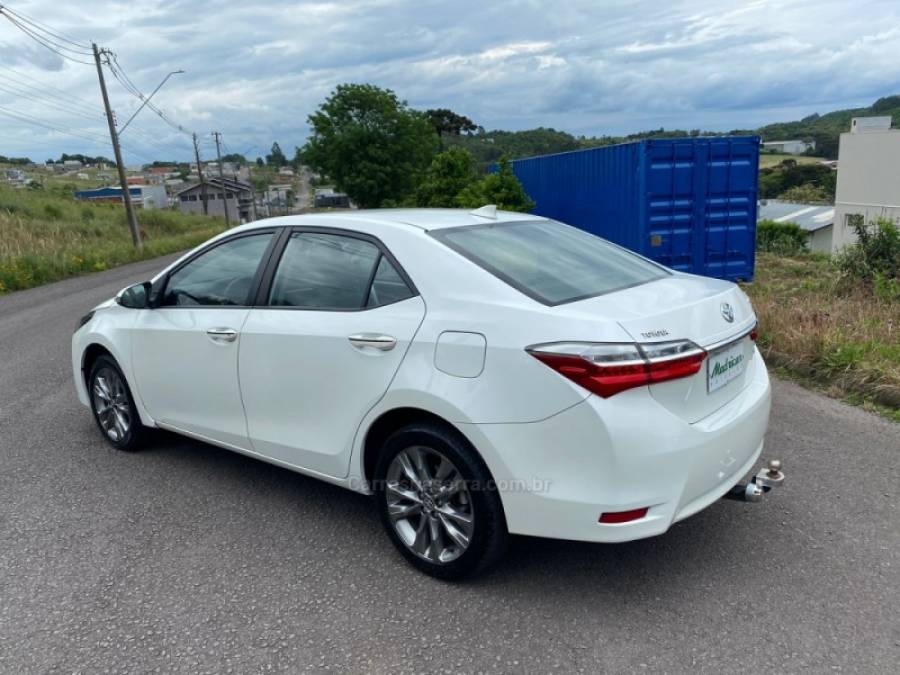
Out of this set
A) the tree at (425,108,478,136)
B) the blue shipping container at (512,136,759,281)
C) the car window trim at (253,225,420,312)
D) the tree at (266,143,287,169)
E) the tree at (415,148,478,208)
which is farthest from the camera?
the tree at (266,143,287,169)

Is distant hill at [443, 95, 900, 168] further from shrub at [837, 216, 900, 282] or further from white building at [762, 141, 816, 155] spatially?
shrub at [837, 216, 900, 282]

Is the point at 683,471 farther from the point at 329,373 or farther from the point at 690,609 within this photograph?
the point at 329,373

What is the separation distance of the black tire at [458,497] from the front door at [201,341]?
1.15 metres

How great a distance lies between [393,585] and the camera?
3.20 metres

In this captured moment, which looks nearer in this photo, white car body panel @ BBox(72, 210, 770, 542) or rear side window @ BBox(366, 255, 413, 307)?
white car body panel @ BBox(72, 210, 770, 542)

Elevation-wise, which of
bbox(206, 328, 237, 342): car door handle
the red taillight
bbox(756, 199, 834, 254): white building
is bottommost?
bbox(756, 199, 834, 254): white building

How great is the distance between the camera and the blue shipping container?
A: 34.5 ft

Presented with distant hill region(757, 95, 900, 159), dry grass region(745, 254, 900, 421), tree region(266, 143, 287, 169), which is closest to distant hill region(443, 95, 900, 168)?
distant hill region(757, 95, 900, 159)

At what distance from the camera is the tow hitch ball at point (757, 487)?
315 centimetres

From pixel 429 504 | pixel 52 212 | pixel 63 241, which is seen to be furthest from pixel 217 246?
pixel 52 212

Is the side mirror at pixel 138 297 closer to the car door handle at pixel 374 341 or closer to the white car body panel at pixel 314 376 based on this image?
the white car body panel at pixel 314 376

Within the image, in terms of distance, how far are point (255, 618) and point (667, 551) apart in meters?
1.89

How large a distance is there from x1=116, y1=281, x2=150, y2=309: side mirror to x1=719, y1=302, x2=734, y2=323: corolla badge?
3329mm

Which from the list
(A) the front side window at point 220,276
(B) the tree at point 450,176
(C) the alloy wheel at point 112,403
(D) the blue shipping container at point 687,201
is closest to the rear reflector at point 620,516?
(A) the front side window at point 220,276
